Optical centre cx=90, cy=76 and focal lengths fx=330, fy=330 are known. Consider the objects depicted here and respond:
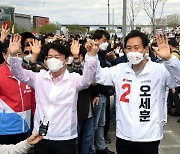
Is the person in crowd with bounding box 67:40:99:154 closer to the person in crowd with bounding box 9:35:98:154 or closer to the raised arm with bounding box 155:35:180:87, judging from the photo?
the person in crowd with bounding box 9:35:98:154

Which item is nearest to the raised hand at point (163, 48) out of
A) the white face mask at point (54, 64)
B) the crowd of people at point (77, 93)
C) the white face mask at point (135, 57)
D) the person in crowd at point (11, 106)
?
the crowd of people at point (77, 93)

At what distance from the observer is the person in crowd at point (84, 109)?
4.20 meters

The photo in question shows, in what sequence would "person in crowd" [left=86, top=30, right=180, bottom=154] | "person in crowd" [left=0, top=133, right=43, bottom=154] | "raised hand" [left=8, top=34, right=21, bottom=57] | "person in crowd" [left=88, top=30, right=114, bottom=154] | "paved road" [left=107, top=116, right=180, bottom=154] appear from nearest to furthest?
"person in crowd" [left=0, top=133, right=43, bottom=154], "person in crowd" [left=86, top=30, right=180, bottom=154], "raised hand" [left=8, top=34, right=21, bottom=57], "person in crowd" [left=88, top=30, right=114, bottom=154], "paved road" [left=107, top=116, right=180, bottom=154]

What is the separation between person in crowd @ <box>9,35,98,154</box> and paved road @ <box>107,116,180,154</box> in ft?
8.23

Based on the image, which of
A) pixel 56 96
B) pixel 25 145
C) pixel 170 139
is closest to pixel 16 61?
pixel 56 96

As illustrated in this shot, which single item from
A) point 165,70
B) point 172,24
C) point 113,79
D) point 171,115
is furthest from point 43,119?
point 172,24

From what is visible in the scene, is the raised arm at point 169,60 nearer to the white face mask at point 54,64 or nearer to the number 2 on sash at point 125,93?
the number 2 on sash at point 125,93

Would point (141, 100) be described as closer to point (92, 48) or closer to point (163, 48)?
point (163, 48)

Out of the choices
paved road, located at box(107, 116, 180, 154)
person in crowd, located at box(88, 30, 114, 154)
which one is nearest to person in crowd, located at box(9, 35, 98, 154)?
person in crowd, located at box(88, 30, 114, 154)

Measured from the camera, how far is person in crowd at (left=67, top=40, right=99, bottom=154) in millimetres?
Result: 4199

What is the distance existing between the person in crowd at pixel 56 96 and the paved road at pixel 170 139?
2.51 m

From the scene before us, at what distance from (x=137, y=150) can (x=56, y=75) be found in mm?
1106

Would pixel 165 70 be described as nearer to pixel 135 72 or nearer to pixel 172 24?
pixel 135 72

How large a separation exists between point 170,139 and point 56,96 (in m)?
3.62
